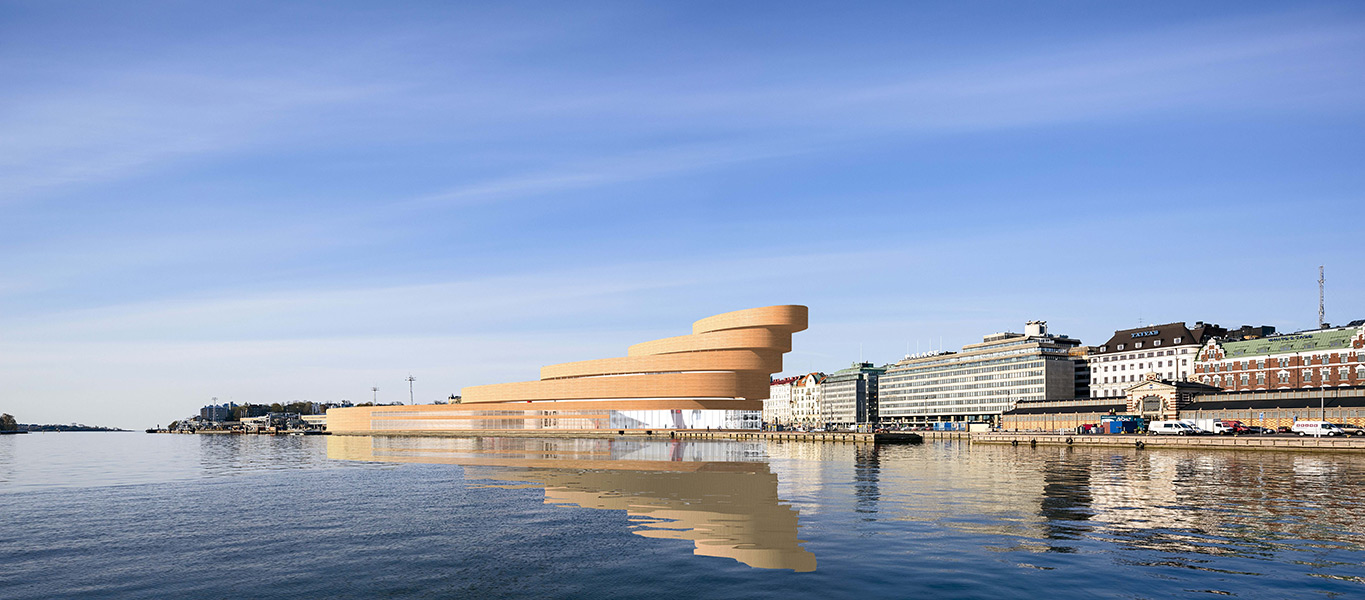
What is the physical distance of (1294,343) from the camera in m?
171

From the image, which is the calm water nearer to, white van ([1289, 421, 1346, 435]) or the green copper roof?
white van ([1289, 421, 1346, 435])

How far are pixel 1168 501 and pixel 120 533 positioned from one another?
50144mm

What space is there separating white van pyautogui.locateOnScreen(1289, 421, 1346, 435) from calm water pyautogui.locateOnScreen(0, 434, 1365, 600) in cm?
6382

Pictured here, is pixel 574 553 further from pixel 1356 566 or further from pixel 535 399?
pixel 535 399

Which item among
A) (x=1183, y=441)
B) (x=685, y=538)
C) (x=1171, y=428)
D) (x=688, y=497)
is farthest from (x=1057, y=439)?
(x=685, y=538)

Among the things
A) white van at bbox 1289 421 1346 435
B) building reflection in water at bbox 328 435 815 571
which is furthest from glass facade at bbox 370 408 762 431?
white van at bbox 1289 421 1346 435

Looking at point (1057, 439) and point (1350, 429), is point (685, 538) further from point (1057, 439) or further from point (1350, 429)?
point (1057, 439)

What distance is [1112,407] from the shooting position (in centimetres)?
17625

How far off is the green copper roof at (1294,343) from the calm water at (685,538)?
410 feet

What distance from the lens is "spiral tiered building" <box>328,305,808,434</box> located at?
5832 inches

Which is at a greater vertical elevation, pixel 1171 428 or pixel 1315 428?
pixel 1315 428

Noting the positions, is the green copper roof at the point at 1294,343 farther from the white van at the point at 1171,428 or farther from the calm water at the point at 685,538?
the calm water at the point at 685,538

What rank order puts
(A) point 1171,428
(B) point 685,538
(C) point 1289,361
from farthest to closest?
(C) point 1289,361 < (A) point 1171,428 < (B) point 685,538

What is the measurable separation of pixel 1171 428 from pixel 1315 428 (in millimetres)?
21918
